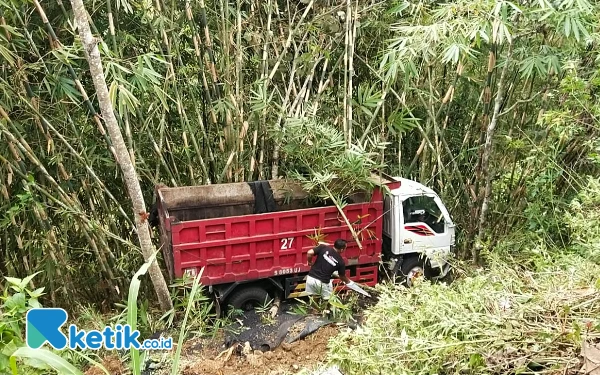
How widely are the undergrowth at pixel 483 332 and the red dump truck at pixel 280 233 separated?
191cm

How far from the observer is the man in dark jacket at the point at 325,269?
4520 mm

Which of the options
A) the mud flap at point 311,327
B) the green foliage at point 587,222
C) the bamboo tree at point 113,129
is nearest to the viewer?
the bamboo tree at point 113,129

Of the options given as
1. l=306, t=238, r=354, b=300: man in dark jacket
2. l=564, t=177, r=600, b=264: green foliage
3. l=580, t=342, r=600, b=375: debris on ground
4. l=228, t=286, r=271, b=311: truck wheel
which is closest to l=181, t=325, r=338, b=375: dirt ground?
l=306, t=238, r=354, b=300: man in dark jacket

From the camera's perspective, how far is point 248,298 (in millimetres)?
4758

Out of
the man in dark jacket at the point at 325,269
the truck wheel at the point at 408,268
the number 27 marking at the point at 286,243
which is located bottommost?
the truck wheel at the point at 408,268

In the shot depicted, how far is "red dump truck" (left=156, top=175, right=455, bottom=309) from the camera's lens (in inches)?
176

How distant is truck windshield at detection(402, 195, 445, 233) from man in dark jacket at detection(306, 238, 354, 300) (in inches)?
35.0

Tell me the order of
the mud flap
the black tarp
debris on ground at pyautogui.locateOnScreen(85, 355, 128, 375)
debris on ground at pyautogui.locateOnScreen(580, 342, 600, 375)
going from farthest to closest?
the black tarp, the mud flap, debris on ground at pyautogui.locateOnScreen(85, 355, 128, 375), debris on ground at pyautogui.locateOnScreen(580, 342, 600, 375)

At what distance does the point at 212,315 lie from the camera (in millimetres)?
4559

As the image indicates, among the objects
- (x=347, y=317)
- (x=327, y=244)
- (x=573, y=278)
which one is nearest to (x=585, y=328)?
(x=573, y=278)

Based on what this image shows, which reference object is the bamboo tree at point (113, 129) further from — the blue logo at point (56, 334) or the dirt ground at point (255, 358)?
the blue logo at point (56, 334)

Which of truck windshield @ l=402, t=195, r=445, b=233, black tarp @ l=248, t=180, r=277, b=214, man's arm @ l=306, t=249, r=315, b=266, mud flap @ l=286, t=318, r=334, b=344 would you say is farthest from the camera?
truck windshield @ l=402, t=195, r=445, b=233

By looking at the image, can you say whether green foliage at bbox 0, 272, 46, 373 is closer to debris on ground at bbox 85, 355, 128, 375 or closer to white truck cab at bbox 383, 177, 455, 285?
debris on ground at bbox 85, 355, 128, 375

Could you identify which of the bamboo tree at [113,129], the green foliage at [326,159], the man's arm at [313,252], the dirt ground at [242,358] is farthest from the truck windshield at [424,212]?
the bamboo tree at [113,129]
